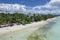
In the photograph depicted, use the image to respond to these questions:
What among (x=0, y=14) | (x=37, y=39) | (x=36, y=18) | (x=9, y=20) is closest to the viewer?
(x=37, y=39)

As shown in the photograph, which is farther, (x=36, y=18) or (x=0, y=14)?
(x=36, y=18)

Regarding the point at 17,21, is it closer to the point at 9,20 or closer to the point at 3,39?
the point at 9,20

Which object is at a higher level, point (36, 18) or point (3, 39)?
point (3, 39)

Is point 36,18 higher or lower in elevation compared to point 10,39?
lower

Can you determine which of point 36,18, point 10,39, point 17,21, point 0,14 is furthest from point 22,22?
point 10,39

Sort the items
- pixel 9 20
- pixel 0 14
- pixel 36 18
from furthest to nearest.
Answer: pixel 36 18 → pixel 0 14 → pixel 9 20

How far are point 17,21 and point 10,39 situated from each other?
9644mm

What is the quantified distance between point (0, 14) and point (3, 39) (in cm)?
1087

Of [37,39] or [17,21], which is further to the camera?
[17,21]

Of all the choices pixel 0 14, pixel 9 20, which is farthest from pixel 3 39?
pixel 0 14

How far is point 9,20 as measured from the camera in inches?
659

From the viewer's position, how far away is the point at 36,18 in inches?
951

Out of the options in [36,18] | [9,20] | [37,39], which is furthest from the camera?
[36,18]

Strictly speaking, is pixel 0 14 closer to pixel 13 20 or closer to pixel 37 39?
pixel 13 20
